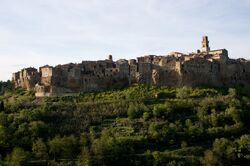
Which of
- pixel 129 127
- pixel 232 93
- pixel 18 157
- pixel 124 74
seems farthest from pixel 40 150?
pixel 232 93

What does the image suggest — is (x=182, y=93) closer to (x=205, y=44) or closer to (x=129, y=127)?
(x=129, y=127)

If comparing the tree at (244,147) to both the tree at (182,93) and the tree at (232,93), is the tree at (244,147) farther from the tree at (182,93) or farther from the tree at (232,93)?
the tree at (182,93)

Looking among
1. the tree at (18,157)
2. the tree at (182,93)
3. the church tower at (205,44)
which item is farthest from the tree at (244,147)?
the church tower at (205,44)

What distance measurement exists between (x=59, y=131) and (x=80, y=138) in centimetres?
263

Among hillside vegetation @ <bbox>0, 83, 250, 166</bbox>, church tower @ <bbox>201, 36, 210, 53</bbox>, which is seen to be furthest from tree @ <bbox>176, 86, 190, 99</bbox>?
church tower @ <bbox>201, 36, 210, 53</bbox>

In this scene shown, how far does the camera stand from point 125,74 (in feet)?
222

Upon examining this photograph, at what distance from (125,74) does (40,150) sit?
1843cm

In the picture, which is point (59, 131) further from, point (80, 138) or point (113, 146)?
point (113, 146)

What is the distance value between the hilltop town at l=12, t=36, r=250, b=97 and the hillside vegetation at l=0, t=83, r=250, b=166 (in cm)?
115

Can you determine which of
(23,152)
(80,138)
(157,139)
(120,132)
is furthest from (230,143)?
(23,152)

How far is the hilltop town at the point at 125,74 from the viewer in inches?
2584

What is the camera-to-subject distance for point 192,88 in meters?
66.7

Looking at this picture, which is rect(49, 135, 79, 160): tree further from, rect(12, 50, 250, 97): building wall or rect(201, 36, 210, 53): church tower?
rect(201, 36, 210, 53): church tower

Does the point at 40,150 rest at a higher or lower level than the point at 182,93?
lower
